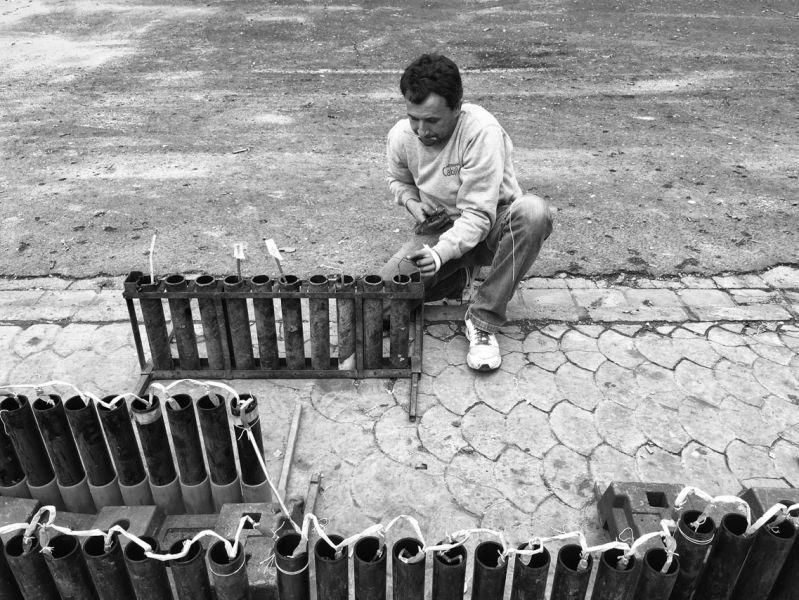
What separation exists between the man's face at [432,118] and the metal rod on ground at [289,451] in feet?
5.06

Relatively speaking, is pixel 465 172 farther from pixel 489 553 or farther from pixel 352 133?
pixel 352 133

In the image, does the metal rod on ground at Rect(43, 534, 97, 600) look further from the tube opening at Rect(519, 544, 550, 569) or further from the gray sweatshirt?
the gray sweatshirt

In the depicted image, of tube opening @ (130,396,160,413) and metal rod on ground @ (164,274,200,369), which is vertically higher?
tube opening @ (130,396,160,413)

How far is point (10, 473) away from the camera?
239cm

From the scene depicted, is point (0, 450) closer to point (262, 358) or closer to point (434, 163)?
point (262, 358)

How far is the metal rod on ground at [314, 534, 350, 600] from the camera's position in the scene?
1.78m

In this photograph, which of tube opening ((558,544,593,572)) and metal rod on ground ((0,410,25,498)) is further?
metal rod on ground ((0,410,25,498))

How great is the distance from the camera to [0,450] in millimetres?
2336

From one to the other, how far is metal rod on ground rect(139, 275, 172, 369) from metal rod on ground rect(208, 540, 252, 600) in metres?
1.54

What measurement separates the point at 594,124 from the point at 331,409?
5203 mm

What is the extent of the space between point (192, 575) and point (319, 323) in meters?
1.51

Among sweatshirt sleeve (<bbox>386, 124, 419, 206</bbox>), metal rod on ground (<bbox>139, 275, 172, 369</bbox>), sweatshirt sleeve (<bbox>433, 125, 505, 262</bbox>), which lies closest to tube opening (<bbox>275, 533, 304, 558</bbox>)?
metal rod on ground (<bbox>139, 275, 172, 369</bbox>)

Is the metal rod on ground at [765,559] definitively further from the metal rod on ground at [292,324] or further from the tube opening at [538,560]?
the metal rod on ground at [292,324]

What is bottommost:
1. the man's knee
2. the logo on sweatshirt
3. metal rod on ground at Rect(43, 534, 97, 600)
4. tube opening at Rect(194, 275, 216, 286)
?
metal rod on ground at Rect(43, 534, 97, 600)
